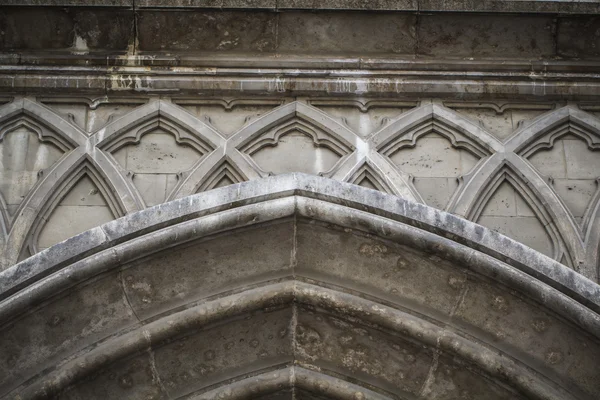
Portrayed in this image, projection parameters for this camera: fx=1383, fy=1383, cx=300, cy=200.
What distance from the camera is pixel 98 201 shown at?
28.1 feet

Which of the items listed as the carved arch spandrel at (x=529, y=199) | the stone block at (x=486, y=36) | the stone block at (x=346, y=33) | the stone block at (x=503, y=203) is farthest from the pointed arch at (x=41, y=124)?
the stone block at (x=503, y=203)

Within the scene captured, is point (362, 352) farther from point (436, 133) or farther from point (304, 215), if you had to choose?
point (436, 133)

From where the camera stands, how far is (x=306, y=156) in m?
8.77

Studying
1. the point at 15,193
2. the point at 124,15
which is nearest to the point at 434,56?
the point at 124,15

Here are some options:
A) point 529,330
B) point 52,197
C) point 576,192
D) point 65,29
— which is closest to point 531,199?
point 576,192

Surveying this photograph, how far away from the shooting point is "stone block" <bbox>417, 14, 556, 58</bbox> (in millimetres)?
9148

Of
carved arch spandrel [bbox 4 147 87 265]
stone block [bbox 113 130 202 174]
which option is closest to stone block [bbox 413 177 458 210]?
stone block [bbox 113 130 202 174]

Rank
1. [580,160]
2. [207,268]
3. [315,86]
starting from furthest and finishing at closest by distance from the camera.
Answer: [315,86], [580,160], [207,268]

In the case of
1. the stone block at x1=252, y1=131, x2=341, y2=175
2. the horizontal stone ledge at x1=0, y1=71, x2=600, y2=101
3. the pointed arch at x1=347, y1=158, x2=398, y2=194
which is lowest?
the pointed arch at x1=347, y1=158, x2=398, y2=194

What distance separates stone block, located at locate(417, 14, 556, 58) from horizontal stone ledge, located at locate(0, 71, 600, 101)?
204mm

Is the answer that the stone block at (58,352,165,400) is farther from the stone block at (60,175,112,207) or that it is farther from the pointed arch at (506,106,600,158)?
the pointed arch at (506,106,600,158)

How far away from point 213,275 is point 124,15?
6.44 feet

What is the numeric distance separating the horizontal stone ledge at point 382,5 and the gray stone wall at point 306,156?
24.3 inches

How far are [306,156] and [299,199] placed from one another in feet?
2.17
